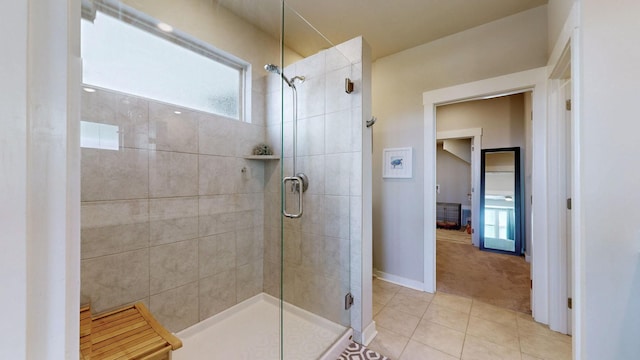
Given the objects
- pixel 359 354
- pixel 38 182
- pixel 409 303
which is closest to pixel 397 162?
pixel 409 303

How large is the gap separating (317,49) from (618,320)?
2498 mm

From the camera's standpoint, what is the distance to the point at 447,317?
2127 mm

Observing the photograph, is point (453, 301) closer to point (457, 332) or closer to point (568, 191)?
point (457, 332)

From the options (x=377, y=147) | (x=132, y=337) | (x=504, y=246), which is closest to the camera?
(x=132, y=337)

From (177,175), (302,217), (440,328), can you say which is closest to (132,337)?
(177,175)

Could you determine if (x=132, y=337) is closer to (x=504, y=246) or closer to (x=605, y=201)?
(x=605, y=201)

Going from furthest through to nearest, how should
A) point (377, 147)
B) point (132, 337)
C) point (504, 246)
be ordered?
point (504, 246)
point (377, 147)
point (132, 337)

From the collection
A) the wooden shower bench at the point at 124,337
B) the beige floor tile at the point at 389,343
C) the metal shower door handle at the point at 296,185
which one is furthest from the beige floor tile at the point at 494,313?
the wooden shower bench at the point at 124,337

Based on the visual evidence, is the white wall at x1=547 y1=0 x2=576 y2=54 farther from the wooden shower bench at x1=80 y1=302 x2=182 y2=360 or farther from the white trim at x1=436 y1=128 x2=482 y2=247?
the wooden shower bench at x1=80 y1=302 x2=182 y2=360

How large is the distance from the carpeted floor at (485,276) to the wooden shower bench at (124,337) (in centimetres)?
259

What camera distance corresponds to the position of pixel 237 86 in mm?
2203

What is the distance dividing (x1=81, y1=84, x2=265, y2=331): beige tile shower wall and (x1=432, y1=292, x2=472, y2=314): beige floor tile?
1.78 metres

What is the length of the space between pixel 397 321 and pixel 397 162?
5.32 feet

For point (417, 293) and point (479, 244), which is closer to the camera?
point (417, 293)
